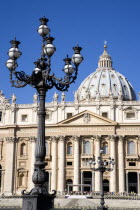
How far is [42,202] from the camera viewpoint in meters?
12.7

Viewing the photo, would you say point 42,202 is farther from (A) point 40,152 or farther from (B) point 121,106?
(B) point 121,106

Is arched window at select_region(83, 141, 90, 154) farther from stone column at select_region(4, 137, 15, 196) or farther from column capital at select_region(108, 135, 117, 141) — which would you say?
stone column at select_region(4, 137, 15, 196)

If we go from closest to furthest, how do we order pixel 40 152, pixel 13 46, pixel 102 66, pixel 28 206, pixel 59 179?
pixel 28 206
pixel 40 152
pixel 13 46
pixel 59 179
pixel 102 66

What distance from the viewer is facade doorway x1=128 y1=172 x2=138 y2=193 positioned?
192 feet

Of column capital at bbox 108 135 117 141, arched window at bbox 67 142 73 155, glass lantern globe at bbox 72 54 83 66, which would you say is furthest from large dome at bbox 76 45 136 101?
glass lantern globe at bbox 72 54 83 66

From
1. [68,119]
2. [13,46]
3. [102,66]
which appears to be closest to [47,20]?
[13,46]

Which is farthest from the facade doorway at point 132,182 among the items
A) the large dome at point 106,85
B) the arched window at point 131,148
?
the large dome at point 106,85

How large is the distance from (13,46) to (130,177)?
47.9 metres

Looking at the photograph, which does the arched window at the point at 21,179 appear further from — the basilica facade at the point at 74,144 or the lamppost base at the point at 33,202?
the lamppost base at the point at 33,202

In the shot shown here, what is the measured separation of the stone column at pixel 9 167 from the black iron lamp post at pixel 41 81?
155 feet

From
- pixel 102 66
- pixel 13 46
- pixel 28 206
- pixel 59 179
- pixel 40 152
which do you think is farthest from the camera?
pixel 102 66

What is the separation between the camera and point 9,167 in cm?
6062

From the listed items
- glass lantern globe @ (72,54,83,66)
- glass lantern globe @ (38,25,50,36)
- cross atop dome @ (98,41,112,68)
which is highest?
cross atop dome @ (98,41,112,68)

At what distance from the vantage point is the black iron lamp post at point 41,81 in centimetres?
1277
